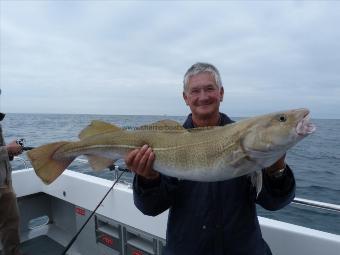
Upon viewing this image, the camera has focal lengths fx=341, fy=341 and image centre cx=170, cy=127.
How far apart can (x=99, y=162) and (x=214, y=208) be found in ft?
4.06

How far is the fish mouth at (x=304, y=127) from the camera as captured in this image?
2.32 meters

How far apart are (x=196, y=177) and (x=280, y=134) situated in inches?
28.0

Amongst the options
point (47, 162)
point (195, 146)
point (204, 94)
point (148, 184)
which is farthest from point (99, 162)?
point (204, 94)

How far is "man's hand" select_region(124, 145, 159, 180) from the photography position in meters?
2.92

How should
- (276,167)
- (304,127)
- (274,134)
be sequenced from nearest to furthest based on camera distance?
(304,127), (274,134), (276,167)

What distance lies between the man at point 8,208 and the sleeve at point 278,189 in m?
4.11

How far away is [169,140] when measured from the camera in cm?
296

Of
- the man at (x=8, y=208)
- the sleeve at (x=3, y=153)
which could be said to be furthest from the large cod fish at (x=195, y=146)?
the man at (x=8, y=208)

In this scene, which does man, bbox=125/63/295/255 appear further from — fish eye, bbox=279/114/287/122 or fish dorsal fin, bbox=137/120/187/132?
fish eye, bbox=279/114/287/122

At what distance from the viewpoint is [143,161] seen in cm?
291

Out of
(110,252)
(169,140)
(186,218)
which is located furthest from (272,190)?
(110,252)

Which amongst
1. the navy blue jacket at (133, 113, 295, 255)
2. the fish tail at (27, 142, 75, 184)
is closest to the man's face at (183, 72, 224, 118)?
the navy blue jacket at (133, 113, 295, 255)

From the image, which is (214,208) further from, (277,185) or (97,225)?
(97,225)

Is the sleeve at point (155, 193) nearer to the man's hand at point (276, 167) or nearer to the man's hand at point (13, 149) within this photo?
the man's hand at point (276, 167)
